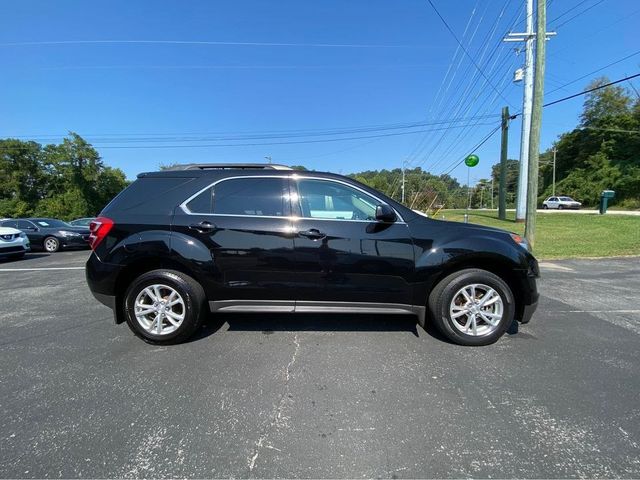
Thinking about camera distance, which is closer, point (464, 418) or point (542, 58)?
point (464, 418)

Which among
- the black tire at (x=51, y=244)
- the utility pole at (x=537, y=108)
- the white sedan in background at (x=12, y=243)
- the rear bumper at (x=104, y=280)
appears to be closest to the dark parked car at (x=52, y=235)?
the black tire at (x=51, y=244)

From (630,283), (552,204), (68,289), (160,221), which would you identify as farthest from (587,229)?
(552,204)

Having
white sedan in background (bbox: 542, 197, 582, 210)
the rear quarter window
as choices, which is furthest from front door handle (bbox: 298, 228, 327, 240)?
white sedan in background (bbox: 542, 197, 582, 210)

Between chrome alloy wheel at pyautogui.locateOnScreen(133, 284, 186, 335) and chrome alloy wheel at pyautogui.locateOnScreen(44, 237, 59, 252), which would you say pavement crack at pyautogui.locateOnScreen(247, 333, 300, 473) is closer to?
chrome alloy wheel at pyautogui.locateOnScreen(133, 284, 186, 335)

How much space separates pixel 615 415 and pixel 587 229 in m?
15.4

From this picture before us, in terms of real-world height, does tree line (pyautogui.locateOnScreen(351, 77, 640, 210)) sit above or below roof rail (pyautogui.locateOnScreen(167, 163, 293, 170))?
above

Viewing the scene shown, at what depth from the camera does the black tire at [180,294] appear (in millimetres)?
3590

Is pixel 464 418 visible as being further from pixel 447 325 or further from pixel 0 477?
pixel 0 477

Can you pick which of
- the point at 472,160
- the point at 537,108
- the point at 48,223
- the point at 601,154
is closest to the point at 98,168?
the point at 48,223

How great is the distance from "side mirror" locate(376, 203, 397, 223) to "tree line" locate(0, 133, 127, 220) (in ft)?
176

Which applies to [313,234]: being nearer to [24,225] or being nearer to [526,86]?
[24,225]

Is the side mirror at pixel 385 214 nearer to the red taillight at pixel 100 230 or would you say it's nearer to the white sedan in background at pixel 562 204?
the red taillight at pixel 100 230

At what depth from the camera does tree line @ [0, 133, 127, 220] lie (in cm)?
4638

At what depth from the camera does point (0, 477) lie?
6.29 ft
